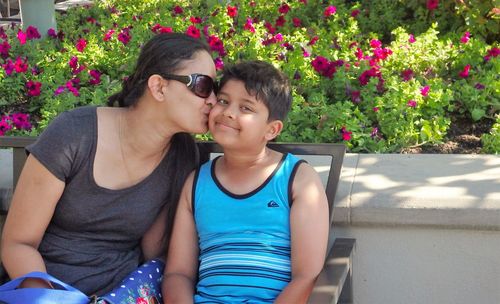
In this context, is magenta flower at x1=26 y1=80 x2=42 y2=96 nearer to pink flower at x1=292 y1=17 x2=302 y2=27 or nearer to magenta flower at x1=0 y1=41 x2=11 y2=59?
magenta flower at x1=0 y1=41 x2=11 y2=59

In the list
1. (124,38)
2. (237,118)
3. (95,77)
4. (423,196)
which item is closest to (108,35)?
(124,38)

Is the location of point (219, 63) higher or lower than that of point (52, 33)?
lower

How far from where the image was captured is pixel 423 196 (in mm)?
2994

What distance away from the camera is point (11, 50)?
6.01m

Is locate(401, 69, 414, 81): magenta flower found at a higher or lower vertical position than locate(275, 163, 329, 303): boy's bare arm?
higher

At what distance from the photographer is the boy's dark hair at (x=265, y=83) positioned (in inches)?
110

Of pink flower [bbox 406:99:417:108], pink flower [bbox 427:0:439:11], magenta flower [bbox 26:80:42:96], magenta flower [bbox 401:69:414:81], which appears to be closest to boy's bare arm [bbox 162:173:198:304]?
pink flower [bbox 406:99:417:108]

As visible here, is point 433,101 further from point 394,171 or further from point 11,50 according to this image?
point 11,50

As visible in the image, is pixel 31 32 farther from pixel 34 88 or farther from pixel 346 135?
pixel 346 135

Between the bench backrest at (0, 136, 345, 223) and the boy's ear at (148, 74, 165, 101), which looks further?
the bench backrest at (0, 136, 345, 223)

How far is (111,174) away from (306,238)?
27.8 inches

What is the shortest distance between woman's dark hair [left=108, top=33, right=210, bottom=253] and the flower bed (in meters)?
1.11

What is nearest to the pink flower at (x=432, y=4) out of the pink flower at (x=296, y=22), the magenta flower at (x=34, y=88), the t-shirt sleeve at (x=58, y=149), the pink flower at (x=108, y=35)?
the pink flower at (x=296, y=22)

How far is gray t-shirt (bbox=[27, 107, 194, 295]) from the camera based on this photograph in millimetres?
2811
